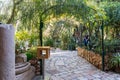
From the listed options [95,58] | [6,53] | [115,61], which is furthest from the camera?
[95,58]

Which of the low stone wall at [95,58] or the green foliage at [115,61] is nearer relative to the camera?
the green foliage at [115,61]

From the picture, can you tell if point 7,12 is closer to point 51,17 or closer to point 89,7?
point 51,17

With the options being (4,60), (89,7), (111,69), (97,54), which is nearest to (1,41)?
(4,60)

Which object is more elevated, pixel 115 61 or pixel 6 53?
pixel 6 53

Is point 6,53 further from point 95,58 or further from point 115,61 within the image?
point 95,58

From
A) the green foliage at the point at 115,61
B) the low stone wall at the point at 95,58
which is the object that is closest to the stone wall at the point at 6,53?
the green foliage at the point at 115,61

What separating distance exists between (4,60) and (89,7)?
19.2 feet

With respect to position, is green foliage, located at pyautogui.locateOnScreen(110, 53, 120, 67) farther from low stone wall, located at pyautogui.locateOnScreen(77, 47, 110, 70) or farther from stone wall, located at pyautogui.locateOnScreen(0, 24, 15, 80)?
stone wall, located at pyautogui.locateOnScreen(0, 24, 15, 80)

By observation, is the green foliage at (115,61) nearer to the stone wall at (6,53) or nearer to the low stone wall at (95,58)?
the low stone wall at (95,58)

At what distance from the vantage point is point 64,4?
6.62 m

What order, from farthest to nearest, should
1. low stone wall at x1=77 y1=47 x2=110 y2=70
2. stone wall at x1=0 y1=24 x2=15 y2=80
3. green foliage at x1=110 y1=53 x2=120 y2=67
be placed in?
low stone wall at x1=77 y1=47 x2=110 y2=70, green foliage at x1=110 y1=53 x2=120 y2=67, stone wall at x1=0 y1=24 x2=15 y2=80

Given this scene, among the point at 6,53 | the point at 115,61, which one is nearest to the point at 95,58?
the point at 115,61

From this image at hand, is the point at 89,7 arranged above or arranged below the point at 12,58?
above

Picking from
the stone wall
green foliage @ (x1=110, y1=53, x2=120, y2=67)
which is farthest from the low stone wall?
the stone wall
